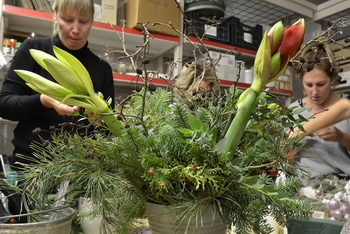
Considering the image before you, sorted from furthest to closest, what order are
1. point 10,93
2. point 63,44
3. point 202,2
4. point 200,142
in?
point 202,2 → point 63,44 → point 10,93 → point 200,142

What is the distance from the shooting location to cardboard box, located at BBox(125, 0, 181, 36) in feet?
7.03

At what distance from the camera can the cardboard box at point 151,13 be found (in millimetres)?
2143

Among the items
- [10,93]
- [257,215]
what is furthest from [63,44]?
[257,215]

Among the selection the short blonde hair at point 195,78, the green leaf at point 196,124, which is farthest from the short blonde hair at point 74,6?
the green leaf at point 196,124

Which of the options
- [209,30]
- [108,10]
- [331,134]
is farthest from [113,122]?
[209,30]

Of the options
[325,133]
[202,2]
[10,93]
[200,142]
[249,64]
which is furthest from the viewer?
[249,64]

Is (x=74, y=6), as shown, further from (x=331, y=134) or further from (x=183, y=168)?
(x=331, y=134)

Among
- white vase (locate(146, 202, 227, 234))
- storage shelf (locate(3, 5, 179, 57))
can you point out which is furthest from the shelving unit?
white vase (locate(146, 202, 227, 234))

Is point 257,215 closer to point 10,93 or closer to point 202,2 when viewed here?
point 10,93

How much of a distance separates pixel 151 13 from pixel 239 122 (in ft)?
6.70

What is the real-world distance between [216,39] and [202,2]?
0.34m

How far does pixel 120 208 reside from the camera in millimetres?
364

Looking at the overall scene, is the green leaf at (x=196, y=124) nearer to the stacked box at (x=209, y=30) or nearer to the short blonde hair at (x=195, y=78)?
the short blonde hair at (x=195, y=78)

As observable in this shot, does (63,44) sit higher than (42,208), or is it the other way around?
(63,44)
